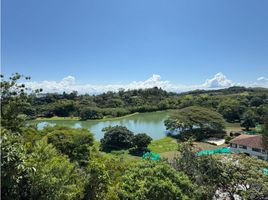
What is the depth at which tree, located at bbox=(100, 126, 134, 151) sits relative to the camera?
2755 centimetres

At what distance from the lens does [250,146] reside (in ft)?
74.2

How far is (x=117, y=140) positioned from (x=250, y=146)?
14.4 meters

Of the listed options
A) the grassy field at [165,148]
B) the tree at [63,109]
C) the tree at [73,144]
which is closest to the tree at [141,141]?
the grassy field at [165,148]

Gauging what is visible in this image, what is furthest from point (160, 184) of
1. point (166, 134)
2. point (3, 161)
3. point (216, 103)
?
point (216, 103)

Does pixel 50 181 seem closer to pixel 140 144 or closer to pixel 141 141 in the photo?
pixel 141 141

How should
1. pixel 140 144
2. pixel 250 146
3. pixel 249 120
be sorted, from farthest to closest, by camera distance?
pixel 249 120
pixel 140 144
pixel 250 146

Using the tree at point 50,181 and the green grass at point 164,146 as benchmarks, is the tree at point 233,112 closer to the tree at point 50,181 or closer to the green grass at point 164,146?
the green grass at point 164,146

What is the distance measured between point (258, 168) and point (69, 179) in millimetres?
7870

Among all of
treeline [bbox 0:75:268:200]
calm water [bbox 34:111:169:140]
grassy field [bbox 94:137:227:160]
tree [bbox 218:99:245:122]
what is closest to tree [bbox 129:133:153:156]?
grassy field [bbox 94:137:227:160]

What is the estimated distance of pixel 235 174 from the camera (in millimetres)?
9547

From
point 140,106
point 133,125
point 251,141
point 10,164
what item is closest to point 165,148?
point 251,141

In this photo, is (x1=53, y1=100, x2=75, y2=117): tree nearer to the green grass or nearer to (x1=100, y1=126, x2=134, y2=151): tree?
(x1=100, y1=126, x2=134, y2=151): tree

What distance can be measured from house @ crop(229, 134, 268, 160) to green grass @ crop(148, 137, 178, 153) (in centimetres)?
664

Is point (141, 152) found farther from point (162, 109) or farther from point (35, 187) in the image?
point (162, 109)
